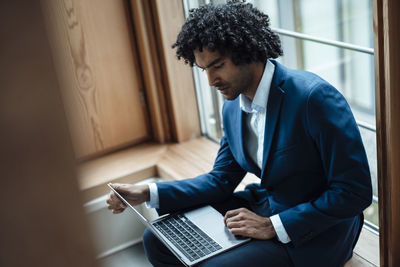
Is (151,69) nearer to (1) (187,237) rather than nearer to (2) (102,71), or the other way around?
(2) (102,71)

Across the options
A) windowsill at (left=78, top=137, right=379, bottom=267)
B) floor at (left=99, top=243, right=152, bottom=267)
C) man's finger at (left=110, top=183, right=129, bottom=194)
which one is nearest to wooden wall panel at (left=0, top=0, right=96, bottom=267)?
man's finger at (left=110, top=183, right=129, bottom=194)

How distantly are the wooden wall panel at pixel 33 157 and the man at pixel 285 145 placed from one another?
98cm

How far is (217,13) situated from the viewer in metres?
1.34

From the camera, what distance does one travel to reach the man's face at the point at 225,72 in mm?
1330

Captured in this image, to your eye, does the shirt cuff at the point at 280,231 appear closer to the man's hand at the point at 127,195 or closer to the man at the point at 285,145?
the man at the point at 285,145

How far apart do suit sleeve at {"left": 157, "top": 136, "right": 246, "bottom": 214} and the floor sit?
2.22ft

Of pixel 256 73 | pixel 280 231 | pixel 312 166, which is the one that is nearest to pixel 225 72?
pixel 256 73

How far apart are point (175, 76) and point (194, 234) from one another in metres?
1.03

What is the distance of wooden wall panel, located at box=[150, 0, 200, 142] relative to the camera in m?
2.20

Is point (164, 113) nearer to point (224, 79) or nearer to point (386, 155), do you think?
point (224, 79)

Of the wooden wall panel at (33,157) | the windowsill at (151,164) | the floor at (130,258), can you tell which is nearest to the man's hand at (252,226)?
the windowsill at (151,164)

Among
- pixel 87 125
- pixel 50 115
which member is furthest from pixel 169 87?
pixel 50 115

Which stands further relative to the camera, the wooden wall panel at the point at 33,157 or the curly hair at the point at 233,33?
the curly hair at the point at 233,33

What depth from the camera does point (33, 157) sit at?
0.96 ft
